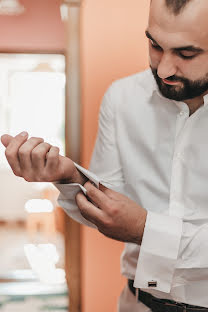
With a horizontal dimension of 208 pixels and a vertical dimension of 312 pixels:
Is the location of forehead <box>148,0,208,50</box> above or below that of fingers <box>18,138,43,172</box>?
above

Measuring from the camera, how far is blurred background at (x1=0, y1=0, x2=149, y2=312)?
2.54 metres

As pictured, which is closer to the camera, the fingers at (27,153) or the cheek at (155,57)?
the fingers at (27,153)

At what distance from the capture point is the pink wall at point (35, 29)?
15.8 feet

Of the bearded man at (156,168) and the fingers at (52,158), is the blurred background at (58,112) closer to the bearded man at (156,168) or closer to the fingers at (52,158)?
the bearded man at (156,168)

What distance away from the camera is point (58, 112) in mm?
5707

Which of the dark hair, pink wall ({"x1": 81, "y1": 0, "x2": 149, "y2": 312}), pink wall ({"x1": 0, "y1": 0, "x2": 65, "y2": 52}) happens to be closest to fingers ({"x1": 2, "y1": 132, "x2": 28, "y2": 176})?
the dark hair

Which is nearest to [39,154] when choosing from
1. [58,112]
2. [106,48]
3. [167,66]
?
[167,66]

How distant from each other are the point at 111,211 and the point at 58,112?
4.75m

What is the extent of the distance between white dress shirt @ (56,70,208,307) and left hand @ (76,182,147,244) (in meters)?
0.03

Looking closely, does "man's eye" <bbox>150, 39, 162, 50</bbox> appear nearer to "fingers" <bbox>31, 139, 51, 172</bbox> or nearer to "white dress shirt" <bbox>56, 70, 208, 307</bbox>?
"white dress shirt" <bbox>56, 70, 208, 307</bbox>

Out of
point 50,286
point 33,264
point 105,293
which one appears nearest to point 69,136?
point 105,293

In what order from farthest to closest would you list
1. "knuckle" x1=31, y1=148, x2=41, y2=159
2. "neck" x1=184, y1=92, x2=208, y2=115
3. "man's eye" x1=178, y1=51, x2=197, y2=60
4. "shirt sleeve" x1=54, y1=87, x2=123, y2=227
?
"shirt sleeve" x1=54, y1=87, x2=123, y2=227 < "neck" x1=184, y1=92, x2=208, y2=115 < "man's eye" x1=178, y1=51, x2=197, y2=60 < "knuckle" x1=31, y1=148, x2=41, y2=159

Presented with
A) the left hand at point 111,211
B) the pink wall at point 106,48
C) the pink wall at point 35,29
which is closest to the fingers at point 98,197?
the left hand at point 111,211

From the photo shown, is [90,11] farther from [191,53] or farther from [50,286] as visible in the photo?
[50,286]
